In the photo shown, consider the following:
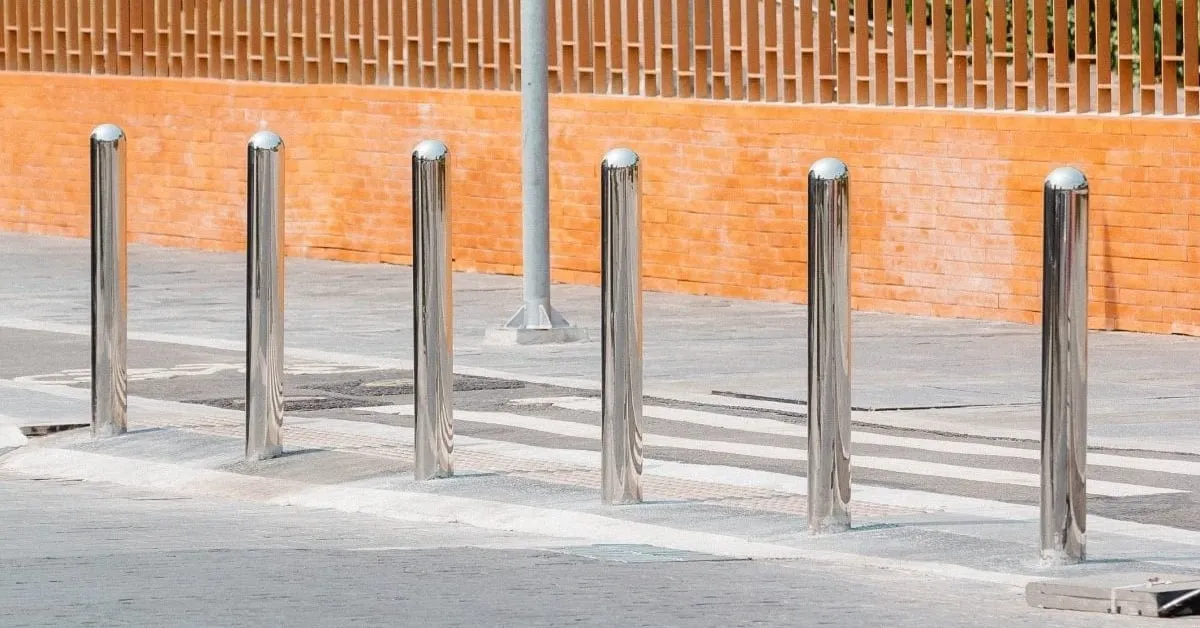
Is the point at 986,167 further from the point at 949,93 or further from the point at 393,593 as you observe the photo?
the point at 393,593

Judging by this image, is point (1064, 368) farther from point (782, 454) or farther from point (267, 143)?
point (267, 143)

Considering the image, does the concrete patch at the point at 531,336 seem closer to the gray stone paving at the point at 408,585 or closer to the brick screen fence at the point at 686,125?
the brick screen fence at the point at 686,125

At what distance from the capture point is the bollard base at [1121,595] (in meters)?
7.51

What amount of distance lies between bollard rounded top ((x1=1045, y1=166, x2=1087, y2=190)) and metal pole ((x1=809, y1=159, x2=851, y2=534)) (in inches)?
29.1

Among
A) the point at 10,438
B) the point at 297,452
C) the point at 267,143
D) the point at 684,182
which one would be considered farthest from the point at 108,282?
the point at 684,182

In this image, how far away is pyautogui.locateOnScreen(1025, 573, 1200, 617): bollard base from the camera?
751 centimetres

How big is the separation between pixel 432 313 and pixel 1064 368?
2.60 meters

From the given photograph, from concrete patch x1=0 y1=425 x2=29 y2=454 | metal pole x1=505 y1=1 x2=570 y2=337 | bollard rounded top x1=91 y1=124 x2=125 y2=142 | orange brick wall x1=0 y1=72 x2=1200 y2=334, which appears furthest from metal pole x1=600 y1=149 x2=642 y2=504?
orange brick wall x1=0 y1=72 x2=1200 y2=334

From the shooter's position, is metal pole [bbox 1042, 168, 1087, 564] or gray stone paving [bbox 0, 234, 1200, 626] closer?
metal pole [bbox 1042, 168, 1087, 564]

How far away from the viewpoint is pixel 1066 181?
813 centimetres

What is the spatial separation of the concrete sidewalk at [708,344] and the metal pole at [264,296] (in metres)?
2.82

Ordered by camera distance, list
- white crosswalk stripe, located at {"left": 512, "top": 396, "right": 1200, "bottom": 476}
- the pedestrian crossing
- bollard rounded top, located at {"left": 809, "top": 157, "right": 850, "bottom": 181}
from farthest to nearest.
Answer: white crosswalk stripe, located at {"left": 512, "top": 396, "right": 1200, "bottom": 476} → the pedestrian crossing → bollard rounded top, located at {"left": 809, "top": 157, "right": 850, "bottom": 181}

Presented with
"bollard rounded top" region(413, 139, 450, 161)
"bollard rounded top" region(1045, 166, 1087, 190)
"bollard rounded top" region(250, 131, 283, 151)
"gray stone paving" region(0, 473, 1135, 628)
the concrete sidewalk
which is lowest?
"gray stone paving" region(0, 473, 1135, 628)

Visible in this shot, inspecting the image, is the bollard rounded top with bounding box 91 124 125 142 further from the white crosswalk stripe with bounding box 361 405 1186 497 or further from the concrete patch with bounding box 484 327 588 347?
the concrete patch with bounding box 484 327 588 347
